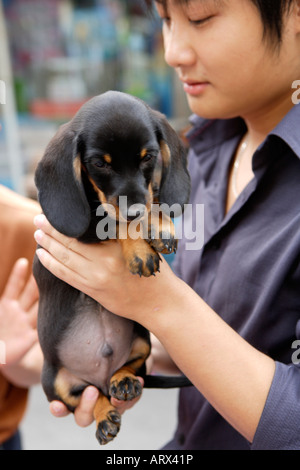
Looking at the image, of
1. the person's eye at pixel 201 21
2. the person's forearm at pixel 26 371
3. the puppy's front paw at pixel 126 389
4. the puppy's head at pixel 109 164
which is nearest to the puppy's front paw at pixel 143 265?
the puppy's head at pixel 109 164

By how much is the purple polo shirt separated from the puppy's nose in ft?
1.11

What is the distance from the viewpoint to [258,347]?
130cm

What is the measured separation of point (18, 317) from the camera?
67.1 inches

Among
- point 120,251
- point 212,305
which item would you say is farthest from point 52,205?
point 212,305

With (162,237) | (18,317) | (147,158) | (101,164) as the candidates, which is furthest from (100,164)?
(18,317)

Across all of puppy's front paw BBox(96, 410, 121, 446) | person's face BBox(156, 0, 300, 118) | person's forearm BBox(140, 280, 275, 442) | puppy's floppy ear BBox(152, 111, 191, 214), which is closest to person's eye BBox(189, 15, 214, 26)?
person's face BBox(156, 0, 300, 118)

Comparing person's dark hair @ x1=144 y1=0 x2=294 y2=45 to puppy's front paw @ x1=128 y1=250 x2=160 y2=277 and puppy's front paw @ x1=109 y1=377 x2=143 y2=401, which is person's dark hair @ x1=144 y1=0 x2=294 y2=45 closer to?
puppy's front paw @ x1=128 y1=250 x2=160 y2=277

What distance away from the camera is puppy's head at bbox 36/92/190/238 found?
115 centimetres

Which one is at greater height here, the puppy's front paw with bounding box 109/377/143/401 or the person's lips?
the person's lips

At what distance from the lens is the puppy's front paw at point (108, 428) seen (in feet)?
4.15

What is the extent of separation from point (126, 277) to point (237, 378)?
33cm

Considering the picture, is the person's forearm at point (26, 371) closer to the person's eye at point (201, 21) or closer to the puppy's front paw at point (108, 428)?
the puppy's front paw at point (108, 428)

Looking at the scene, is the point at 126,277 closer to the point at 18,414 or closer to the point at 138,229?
the point at 138,229

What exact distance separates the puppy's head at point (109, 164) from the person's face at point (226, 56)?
17cm
